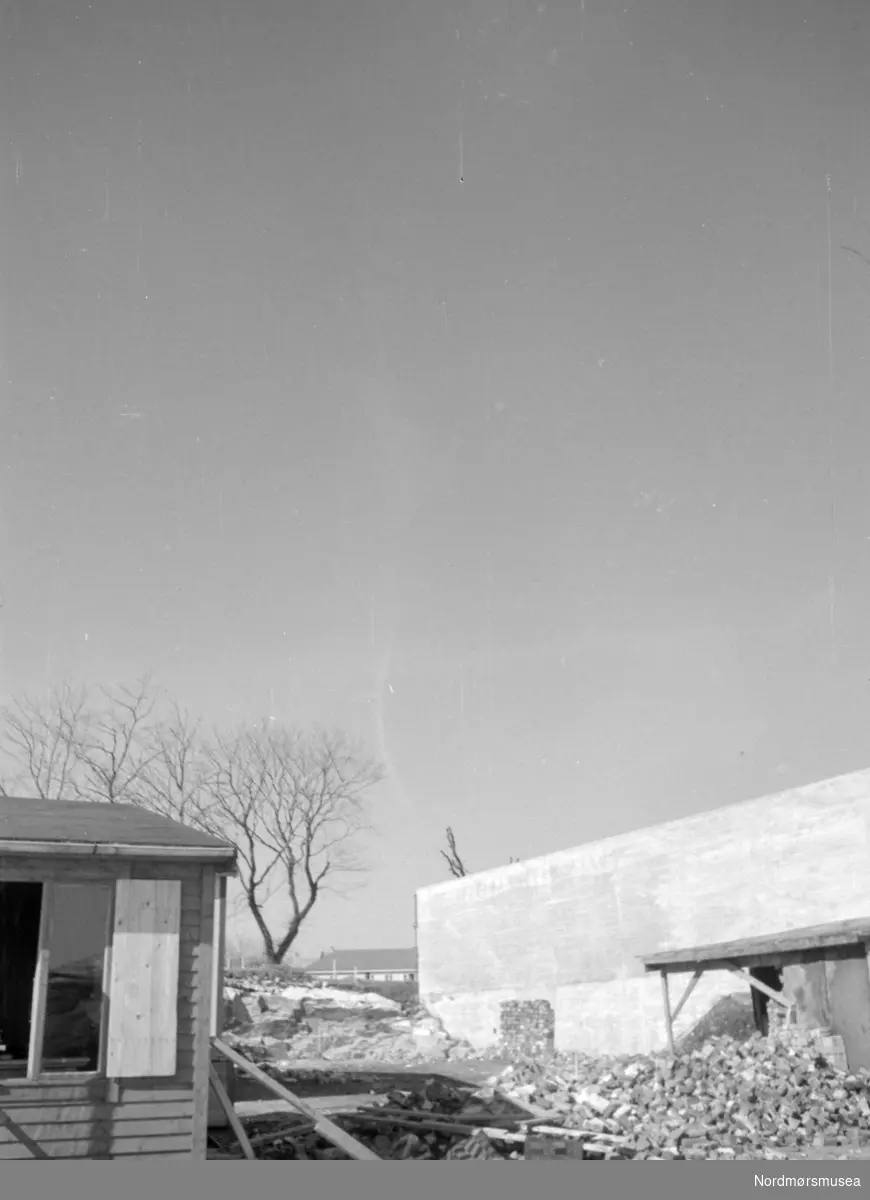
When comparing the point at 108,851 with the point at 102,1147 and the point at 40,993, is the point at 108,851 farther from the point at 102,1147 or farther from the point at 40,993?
the point at 102,1147

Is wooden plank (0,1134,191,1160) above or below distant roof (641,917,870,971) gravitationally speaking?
below

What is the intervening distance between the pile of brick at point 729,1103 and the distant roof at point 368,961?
76919 mm

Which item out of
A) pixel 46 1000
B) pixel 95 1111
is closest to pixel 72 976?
pixel 46 1000

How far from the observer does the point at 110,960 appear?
1075 centimetres

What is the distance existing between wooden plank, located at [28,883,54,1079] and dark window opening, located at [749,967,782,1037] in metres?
12.5

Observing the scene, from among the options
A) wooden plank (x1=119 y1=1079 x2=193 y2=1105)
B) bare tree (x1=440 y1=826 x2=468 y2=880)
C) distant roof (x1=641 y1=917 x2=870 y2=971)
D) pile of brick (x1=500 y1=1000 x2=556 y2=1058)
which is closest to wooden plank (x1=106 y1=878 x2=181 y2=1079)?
wooden plank (x1=119 y1=1079 x2=193 y2=1105)

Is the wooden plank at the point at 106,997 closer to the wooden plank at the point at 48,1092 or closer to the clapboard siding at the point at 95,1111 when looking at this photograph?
the wooden plank at the point at 48,1092

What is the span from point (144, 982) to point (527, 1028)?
20688mm

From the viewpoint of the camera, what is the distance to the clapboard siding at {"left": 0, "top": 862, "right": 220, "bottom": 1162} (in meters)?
10.3

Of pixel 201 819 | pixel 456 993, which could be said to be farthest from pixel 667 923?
pixel 201 819

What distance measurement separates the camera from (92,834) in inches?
433

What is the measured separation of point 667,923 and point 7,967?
15760mm

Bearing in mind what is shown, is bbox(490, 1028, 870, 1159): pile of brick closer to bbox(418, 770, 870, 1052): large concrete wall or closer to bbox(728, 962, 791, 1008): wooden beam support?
bbox(728, 962, 791, 1008): wooden beam support

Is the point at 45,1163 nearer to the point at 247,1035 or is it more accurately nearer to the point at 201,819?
the point at 247,1035
